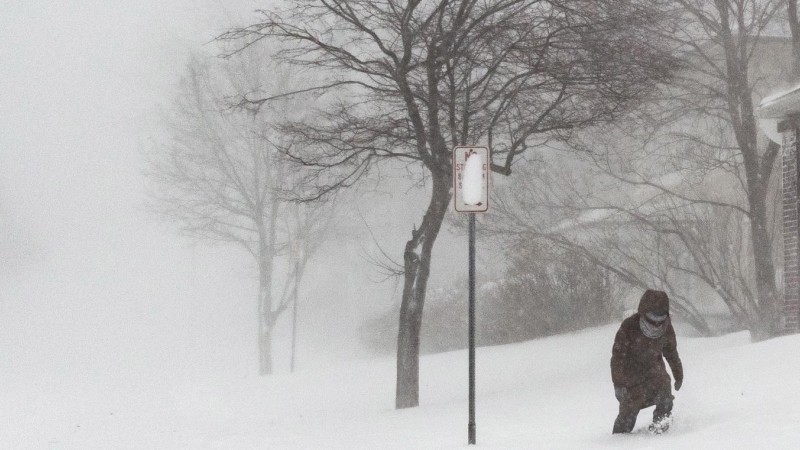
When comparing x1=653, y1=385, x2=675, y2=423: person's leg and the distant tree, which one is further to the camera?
the distant tree

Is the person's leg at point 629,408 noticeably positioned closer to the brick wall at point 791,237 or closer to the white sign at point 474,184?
the white sign at point 474,184

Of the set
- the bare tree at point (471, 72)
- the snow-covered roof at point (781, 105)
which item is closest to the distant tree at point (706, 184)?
the snow-covered roof at point (781, 105)

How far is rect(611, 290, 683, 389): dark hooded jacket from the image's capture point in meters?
7.84

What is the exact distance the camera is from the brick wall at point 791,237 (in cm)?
1332

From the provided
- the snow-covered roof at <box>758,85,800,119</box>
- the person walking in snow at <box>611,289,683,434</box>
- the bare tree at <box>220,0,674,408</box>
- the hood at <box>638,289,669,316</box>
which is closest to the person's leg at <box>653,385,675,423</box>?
the person walking in snow at <box>611,289,683,434</box>

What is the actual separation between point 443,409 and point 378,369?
885 cm

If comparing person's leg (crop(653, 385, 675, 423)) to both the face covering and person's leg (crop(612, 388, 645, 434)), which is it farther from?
the face covering

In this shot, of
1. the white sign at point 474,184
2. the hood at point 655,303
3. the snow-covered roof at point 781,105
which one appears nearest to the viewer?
the hood at point 655,303

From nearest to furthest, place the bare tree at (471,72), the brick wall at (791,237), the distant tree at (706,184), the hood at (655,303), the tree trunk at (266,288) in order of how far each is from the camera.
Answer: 1. the hood at (655,303)
2. the bare tree at (471,72)
3. the brick wall at (791,237)
4. the distant tree at (706,184)
5. the tree trunk at (266,288)

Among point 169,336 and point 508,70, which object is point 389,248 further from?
point 508,70

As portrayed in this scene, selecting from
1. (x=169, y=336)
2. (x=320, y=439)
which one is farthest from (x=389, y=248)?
(x=320, y=439)

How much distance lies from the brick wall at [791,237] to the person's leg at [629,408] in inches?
248

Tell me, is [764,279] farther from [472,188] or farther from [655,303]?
[472,188]

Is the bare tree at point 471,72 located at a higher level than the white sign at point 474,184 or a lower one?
higher
